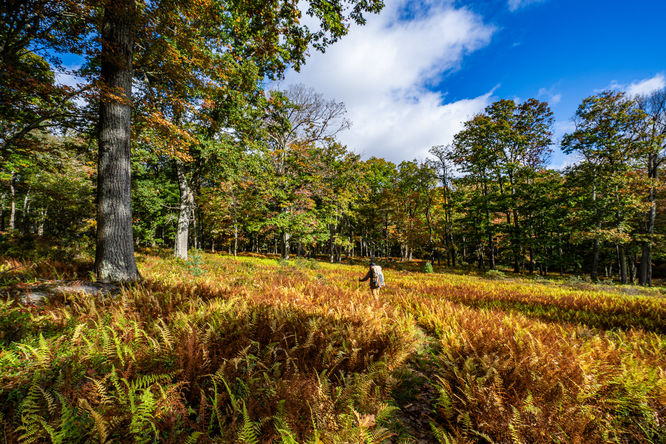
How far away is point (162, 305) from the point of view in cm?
435

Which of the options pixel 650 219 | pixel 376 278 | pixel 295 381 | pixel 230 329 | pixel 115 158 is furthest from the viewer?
pixel 650 219

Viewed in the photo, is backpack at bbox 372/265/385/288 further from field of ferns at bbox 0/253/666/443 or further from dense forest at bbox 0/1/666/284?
dense forest at bbox 0/1/666/284

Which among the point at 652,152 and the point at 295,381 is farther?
the point at 652,152

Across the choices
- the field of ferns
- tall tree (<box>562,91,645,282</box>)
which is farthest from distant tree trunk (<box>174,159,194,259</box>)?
tall tree (<box>562,91,645,282</box>)

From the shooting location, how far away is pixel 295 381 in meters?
2.18

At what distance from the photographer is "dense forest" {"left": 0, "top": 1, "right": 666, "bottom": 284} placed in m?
6.12

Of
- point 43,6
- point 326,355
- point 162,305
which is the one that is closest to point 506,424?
point 326,355

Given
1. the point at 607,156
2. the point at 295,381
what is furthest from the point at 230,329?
the point at 607,156

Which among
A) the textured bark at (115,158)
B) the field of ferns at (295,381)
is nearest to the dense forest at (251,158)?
the textured bark at (115,158)

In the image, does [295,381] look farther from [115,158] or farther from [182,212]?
[182,212]

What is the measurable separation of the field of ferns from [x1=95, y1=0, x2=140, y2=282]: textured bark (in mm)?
1259

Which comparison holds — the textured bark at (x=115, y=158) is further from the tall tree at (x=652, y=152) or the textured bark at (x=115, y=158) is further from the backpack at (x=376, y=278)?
the tall tree at (x=652, y=152)

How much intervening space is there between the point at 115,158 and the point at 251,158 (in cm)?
729

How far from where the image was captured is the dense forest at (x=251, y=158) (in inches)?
241
